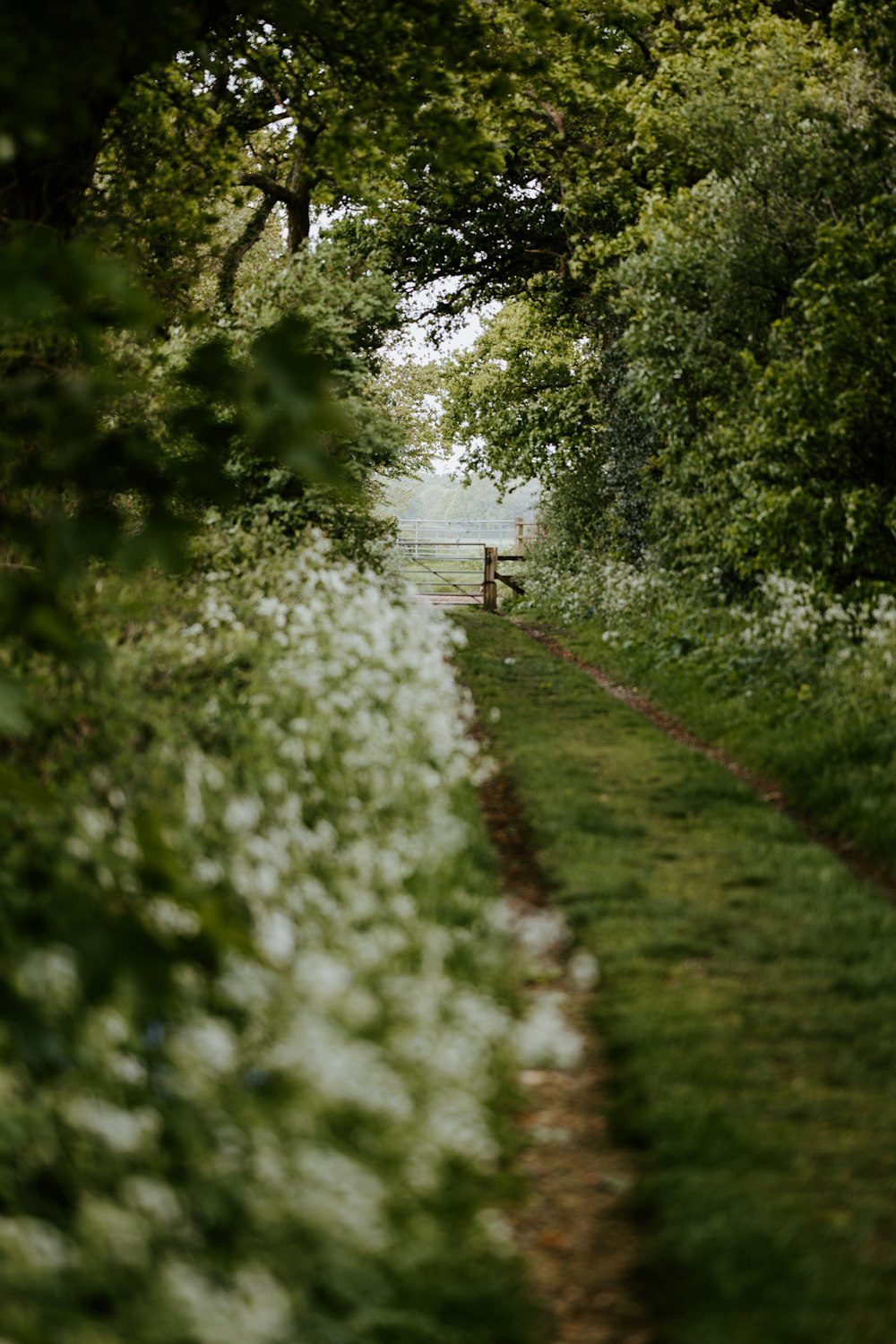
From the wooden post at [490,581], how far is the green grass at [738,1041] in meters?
18.4

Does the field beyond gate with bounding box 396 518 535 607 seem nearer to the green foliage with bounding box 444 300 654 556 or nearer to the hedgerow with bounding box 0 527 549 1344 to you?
the green foliage with bounding box 444 300 654 556

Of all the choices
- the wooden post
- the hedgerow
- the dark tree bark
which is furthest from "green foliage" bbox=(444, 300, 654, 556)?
the hedgerow

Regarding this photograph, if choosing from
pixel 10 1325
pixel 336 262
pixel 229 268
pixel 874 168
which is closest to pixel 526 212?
pixel 229 268

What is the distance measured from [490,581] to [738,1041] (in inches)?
914

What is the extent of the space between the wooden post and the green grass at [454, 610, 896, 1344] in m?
18.4

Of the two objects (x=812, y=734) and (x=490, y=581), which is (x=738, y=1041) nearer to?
(x=812, y=734)

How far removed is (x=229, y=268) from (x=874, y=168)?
10.8 metres

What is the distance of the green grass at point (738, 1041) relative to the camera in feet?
12.1

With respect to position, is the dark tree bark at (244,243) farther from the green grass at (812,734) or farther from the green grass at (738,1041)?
the green grass at (738,1041)

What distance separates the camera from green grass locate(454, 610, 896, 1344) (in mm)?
3693

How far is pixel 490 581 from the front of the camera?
28047mm

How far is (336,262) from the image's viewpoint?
54.6ft

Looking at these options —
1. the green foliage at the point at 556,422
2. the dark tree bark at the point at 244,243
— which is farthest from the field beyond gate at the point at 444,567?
the dark tree bark at the point at 244,243

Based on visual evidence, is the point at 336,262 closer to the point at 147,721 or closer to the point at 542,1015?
the point at 147,721
